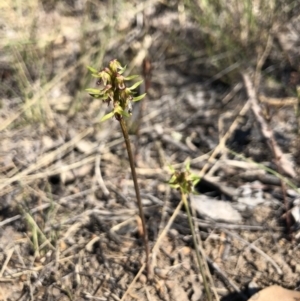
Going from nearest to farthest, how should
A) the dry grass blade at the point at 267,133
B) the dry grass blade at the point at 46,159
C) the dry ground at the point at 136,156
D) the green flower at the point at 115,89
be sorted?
1. the green flower at the point at 115,89
2. the dry ground at the point at 136,156
3. the dry grass blade at the point at 267,133
4. the dry grass blade at the point at 46,159

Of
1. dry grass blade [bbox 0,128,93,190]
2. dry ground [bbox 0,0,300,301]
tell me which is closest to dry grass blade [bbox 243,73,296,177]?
dry ground [bbox 0,0,300,301]

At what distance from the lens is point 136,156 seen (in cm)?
239

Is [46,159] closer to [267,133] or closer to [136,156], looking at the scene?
[136,156]

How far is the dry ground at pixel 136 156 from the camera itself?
1.93m

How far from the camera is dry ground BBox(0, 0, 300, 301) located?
6.33 feet

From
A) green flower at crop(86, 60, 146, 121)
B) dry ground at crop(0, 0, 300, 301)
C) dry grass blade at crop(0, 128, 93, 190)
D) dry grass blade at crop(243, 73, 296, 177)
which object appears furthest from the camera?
dry grass blade at crop(0, 128, 93, 190)

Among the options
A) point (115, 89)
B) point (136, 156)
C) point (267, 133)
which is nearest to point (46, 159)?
point (136, 156)

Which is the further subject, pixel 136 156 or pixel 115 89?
pixel 136 156

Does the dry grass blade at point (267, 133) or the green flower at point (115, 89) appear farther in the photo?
the dry grass blade at point (267, 133)

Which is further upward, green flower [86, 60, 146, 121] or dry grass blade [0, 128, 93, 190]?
green flower [86, 60, 146, 121]

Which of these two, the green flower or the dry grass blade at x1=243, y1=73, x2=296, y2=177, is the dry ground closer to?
the dry grass blade at x1=243, y1=73, x2=296, y2=177

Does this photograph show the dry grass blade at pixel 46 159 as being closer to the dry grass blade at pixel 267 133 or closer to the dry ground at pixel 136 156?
the dry ground at pixel 136 156

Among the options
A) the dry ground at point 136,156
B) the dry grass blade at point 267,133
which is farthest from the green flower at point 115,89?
the dry grass blade at point 267,133

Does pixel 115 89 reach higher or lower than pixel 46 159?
higher
